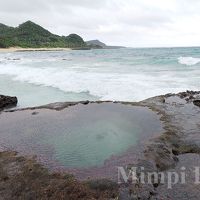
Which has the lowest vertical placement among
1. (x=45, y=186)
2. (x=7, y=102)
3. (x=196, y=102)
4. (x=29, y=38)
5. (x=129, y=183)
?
(x=29, y=38)

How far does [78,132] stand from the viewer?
10.6 metres

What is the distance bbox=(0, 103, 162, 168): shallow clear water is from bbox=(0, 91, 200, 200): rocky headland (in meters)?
0.58

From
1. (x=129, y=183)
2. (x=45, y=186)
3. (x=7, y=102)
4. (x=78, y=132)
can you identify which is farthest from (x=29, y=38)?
(x=129, y=183)

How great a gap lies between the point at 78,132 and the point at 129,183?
12.9 feet

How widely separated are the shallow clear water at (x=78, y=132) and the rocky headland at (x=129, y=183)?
58 cm

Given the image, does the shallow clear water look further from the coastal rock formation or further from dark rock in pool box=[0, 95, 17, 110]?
dark rock in pool box=[0, 95, 17, 110]

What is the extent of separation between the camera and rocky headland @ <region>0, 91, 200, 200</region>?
6672 millimetres

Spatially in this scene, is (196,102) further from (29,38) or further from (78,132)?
(29,38)

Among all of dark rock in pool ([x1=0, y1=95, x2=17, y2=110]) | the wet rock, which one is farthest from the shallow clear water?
the wet rock

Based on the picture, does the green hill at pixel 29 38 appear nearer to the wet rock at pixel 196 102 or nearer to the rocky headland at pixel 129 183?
the wet rock at pixel 196 102

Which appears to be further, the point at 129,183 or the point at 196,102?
the point at 196,102

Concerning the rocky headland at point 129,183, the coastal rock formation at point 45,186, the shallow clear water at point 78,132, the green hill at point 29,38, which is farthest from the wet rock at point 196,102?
the green hill at point 29,38

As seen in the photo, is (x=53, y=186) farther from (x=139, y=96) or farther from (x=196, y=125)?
(x=139, y=96)

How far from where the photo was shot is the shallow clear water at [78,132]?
28.7ft
